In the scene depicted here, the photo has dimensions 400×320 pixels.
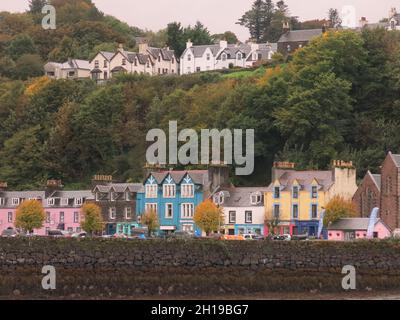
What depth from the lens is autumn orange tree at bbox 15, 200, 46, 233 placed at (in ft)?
292

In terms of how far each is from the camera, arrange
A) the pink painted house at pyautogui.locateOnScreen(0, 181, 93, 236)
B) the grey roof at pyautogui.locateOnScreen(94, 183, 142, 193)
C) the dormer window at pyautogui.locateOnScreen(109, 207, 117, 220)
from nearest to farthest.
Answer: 1. the grey roof at pyautogui.locateOnScreen(94, 183, 142, 193)
2. the dormer window at pyautogui.locateOnScreen(109, 207, 117, 220)
3. the pink painted house at pyautogui.locateOnScreen(0, 181, 93, 236)

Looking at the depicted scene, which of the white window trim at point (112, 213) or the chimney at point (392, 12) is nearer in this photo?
the white window trim at point (112, 213)

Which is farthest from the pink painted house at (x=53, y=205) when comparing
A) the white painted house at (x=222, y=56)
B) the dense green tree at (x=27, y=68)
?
the dense green tree at (x=27, y=68)

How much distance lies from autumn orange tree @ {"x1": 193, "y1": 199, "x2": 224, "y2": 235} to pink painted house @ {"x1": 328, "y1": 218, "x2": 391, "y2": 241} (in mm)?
6845

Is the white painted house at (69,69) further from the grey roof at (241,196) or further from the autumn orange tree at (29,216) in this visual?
the grey roof at (241,196)

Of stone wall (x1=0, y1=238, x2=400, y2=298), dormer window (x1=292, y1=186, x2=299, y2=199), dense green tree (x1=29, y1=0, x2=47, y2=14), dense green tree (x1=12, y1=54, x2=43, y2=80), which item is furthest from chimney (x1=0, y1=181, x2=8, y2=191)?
dense green tree (x1=29, y1=0, x2=47, y2=14)

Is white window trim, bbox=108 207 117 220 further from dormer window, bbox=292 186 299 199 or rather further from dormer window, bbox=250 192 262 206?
dormer window, bbox=292 186 299 199

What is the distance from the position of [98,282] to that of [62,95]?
6549cm

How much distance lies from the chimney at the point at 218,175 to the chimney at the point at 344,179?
8.14 metres

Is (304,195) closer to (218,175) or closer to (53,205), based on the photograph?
(218,175)

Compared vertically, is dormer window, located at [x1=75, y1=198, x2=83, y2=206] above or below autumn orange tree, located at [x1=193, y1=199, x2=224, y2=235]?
above

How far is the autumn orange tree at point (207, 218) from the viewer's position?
83.4 m

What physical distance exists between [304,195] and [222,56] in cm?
5299

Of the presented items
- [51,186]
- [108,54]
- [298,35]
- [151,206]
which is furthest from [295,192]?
[108,54]
